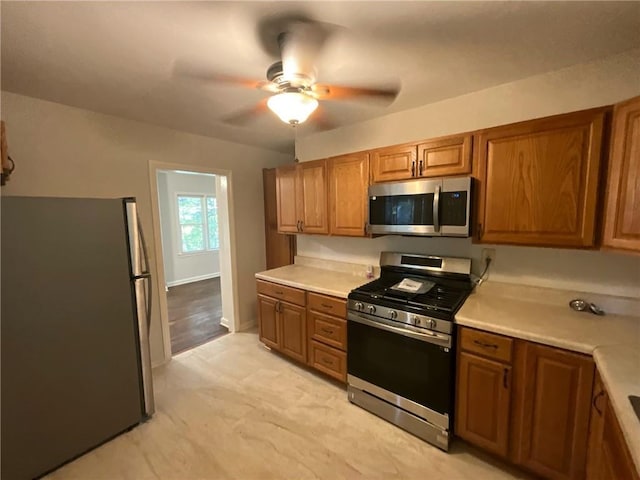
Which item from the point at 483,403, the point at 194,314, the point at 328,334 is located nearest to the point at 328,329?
the point at 328,334

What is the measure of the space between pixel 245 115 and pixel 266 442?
8.66 feet

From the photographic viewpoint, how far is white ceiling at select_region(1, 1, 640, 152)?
4.00 ft

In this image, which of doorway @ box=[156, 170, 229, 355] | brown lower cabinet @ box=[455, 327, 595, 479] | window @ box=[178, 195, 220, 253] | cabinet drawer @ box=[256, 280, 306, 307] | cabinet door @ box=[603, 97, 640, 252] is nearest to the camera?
cabinet door @ box=[603, 97, 640, 252]

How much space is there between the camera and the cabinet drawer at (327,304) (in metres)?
2.36

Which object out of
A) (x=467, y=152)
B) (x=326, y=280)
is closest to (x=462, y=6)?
(x=467, y=152)

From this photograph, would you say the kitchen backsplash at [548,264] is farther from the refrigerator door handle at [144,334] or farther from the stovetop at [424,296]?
the refrigerator door handle at [144,334]

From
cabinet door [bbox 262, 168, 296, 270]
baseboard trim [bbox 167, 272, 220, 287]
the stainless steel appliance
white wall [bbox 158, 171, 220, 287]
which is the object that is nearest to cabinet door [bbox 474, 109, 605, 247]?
the stainless steel appliance

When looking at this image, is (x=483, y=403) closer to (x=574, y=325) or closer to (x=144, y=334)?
(x=574, y=325)

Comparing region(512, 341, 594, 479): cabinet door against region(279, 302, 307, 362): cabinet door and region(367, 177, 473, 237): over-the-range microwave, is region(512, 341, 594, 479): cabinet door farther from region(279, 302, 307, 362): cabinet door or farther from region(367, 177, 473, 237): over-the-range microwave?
region(279, 302, 307, 362): cabinet door

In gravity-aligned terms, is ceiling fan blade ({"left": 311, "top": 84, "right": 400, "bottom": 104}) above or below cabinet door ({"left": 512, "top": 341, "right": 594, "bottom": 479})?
above

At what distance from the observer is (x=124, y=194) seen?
261cm

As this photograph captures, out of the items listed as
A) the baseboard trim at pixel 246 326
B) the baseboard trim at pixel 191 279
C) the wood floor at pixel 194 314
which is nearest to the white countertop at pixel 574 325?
the baseboard trim at pixel 246 326

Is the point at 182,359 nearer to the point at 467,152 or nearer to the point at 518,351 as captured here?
the point at 518,351

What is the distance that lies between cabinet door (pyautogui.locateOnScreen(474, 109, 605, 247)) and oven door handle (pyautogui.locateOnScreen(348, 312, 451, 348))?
737mm
